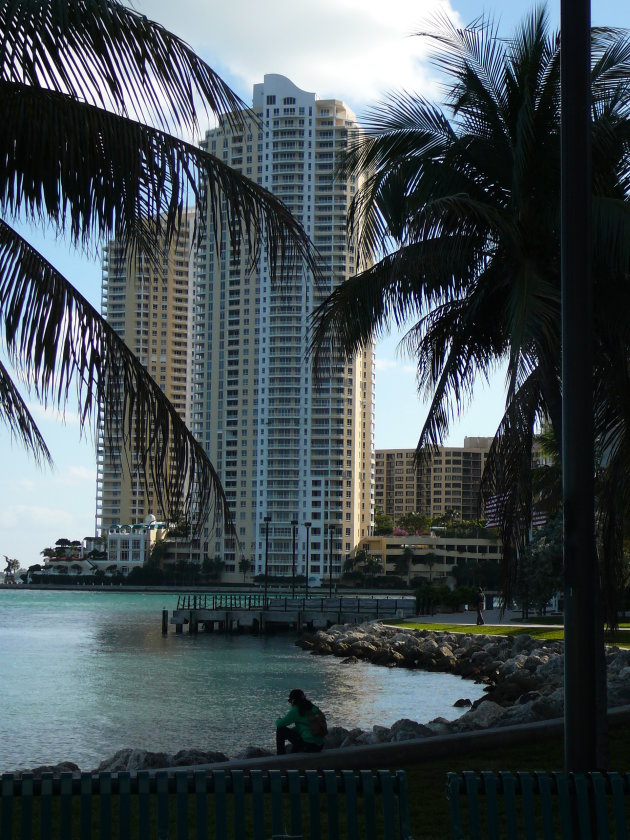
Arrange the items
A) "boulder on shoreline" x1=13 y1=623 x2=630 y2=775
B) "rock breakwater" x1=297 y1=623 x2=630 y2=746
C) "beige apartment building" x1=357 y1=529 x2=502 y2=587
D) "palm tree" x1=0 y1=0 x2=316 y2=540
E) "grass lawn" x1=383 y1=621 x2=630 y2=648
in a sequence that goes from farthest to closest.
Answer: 1. "beige apartment building" x1=357 y1=529 x2=502 y2=587
2. "grass lawn" x1=383 y1=621 x2=630 y2=648
3. "rock breakwater" x1=297 y1=623 x2=630 y2=746
4. "boulder on shoreline" x1=13 y1=623 x2=630 y2=775
5. "palm tree" x1=0 y1=0 x2=316 y2=540

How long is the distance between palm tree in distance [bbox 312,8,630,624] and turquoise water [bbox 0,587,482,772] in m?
11.5

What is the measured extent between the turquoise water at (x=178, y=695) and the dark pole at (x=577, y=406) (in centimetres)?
1553

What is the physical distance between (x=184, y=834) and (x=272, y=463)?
177 metres

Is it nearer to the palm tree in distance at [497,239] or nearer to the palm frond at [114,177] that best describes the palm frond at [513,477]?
the palm tree in distance at [497,239]

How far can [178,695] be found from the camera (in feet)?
118

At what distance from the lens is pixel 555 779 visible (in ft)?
22.3

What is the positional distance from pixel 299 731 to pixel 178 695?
21.7m

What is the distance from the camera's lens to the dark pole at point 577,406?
279 inches

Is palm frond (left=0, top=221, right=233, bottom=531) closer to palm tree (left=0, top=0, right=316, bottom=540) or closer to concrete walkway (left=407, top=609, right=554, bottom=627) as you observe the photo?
palm tree (left=0, top=0, right=316, bottom=540)

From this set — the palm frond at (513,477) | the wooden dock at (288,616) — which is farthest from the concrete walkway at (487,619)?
the palm frond at (513,477)

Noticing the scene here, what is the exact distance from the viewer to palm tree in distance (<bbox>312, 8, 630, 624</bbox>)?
40.0 feet

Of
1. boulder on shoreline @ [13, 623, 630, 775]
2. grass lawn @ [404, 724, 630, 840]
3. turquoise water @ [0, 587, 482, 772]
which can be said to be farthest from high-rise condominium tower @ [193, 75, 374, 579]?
grass lawn @ [404, 724, 630, 840]

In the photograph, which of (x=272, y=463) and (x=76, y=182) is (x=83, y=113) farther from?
(x=272, y=463)

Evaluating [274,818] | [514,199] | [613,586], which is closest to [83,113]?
[274,818]
